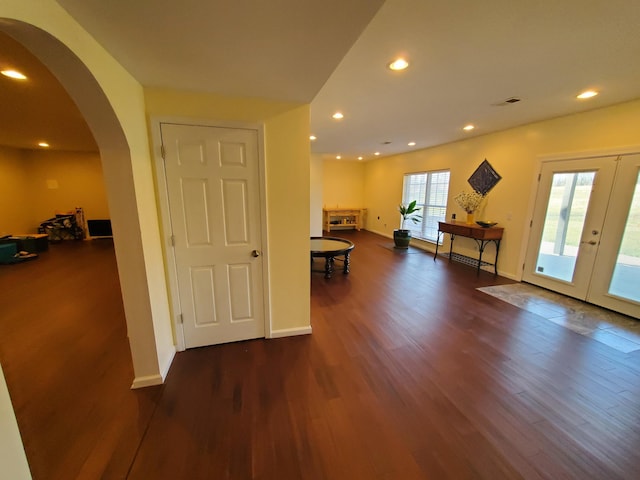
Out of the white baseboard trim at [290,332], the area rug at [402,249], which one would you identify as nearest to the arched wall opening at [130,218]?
the white baseboard trim at [290,332]

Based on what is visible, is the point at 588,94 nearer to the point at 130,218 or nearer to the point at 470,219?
the point at 470,219

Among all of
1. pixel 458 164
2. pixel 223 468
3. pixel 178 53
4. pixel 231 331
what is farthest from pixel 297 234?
pixel 458 164

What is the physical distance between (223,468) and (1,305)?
4.10m

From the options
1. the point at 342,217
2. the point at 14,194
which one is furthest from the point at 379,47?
the point at 14,194

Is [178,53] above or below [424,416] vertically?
above

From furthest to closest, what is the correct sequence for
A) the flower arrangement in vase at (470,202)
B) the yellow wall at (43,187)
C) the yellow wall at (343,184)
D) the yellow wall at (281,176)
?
the yellow wall at (343,184) < the yellow wall at (43,187) < the flower arrangement in vase at (470,202) < the yellow wall at (281,176)

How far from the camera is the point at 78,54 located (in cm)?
125

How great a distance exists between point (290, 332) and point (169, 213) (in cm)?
168

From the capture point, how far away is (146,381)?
2020 millimetres

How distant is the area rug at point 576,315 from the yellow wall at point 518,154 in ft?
2.34

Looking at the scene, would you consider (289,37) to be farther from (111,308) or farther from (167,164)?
(111,308)

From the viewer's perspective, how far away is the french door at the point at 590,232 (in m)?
3.13

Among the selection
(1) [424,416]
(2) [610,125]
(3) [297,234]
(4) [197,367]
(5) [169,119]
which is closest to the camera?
(1) [424,416]

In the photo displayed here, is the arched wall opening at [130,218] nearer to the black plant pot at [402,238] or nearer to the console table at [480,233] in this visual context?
the console table at [480,233]
